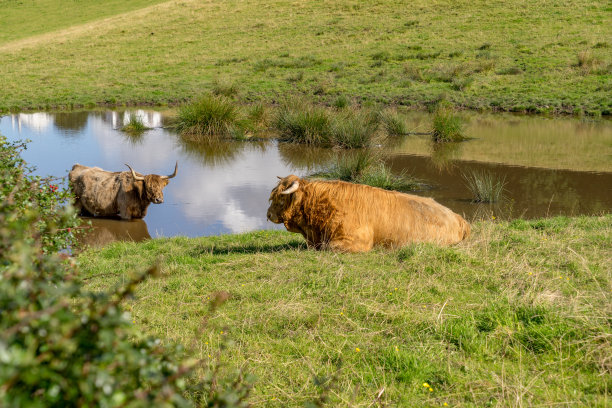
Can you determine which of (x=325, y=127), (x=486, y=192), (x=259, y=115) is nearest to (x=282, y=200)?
(x=486, y=192)

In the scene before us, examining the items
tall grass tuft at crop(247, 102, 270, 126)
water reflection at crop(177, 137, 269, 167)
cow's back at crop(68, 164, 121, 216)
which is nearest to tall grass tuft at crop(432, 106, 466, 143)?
water reflection at crop(177, 137, 269, 167)

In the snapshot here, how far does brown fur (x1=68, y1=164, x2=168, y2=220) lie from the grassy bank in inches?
135

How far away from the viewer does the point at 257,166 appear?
46.4ft

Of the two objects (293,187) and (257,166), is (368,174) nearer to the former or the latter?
(257,166)

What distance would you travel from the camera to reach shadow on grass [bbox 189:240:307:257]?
6.79 m

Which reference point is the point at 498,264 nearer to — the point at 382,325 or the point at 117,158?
the point at 382,325

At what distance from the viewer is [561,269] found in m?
5.40

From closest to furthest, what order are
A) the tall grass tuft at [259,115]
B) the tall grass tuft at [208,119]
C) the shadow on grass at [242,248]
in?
1. the shadow on grass at [242,248]
2. the tall grass tuft at [208,119]
3. the tall grass tuft at [259,115]

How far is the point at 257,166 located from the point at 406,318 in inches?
404

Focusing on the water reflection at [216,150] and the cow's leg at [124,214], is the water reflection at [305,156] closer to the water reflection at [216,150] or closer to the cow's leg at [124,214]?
the water reflection at [216,150]

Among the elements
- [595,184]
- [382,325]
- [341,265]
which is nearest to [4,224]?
[382,325]

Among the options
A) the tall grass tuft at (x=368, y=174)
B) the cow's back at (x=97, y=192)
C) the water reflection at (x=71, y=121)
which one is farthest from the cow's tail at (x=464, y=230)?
the water reflection at (x=71, y=121)

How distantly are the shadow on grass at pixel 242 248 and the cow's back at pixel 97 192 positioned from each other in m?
3.45

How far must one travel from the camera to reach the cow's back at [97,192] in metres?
10.0
